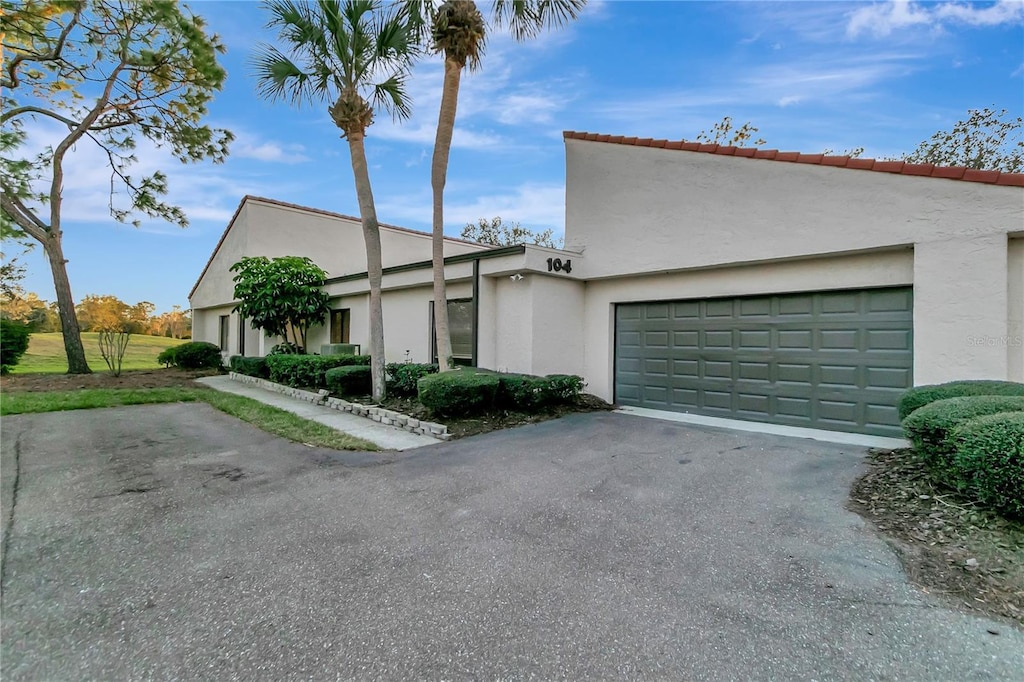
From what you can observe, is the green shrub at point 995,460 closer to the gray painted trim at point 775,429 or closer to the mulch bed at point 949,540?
the mulch bed at point 949,540

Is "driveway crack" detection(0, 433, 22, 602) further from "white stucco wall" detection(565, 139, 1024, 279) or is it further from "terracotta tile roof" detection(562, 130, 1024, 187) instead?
"terracotta tile roof" detection(562, 130, 1024, 187)

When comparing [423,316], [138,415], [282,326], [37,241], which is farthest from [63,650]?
[37,241]

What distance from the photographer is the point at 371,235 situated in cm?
893

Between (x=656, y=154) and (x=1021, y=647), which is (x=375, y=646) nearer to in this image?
(x=1021, y=647)

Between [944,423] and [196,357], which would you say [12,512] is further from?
[196,357]

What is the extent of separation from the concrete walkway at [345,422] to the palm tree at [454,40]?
180 centimetres

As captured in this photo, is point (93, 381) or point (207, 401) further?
point (93, 381)

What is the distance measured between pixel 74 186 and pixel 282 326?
868 cm

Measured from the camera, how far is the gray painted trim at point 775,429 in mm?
6070

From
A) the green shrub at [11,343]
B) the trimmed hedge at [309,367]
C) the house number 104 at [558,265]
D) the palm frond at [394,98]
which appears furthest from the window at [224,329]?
the house number 104 at [558,265]

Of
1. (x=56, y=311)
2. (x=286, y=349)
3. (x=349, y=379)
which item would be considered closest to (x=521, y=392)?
(x=349, y=379)

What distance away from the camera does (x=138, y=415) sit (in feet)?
27.9

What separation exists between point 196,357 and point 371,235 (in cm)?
1221

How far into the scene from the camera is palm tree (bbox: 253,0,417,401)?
8211 millimetres
